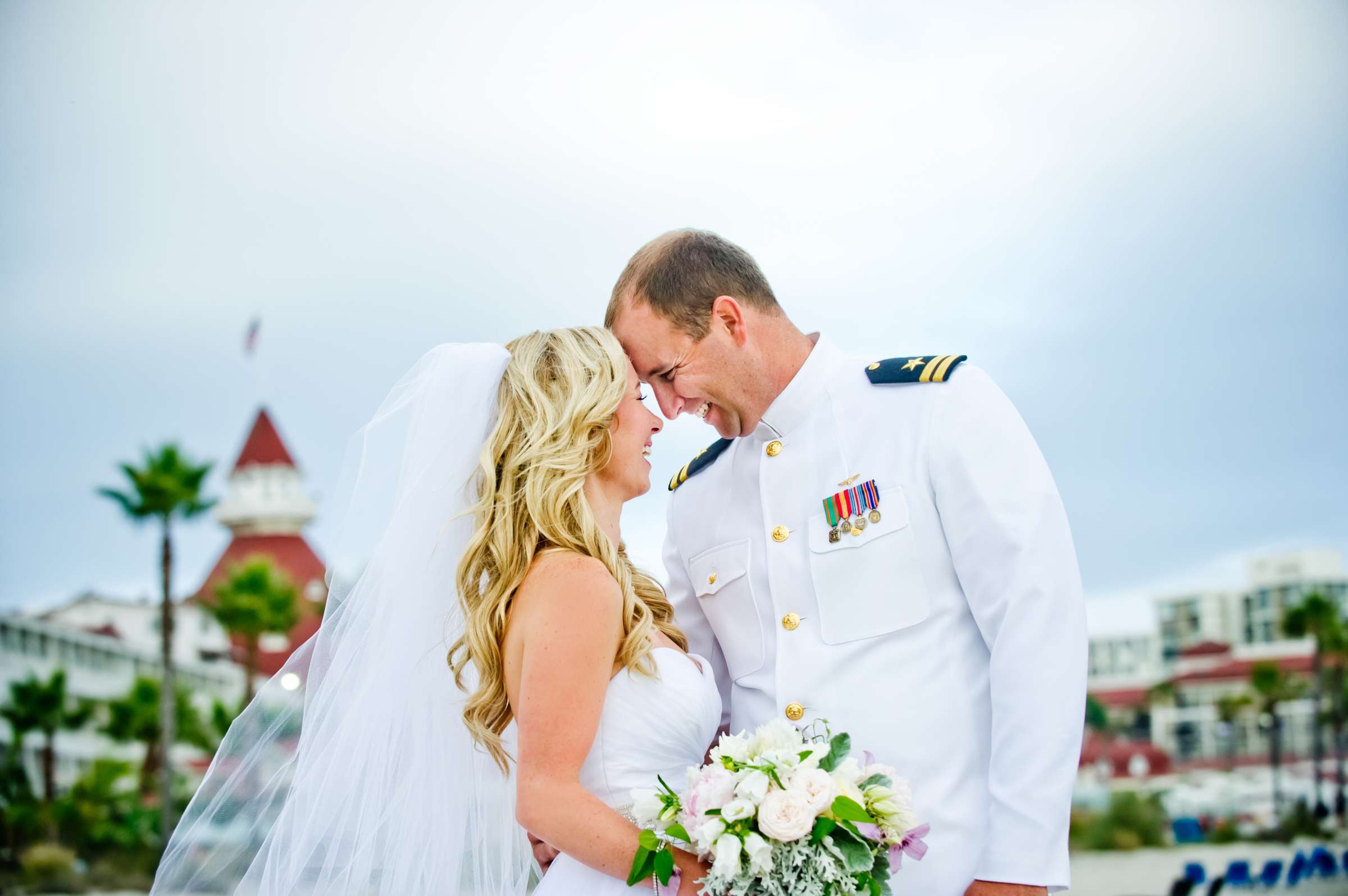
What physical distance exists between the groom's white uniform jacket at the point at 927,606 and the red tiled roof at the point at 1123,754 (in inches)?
1564

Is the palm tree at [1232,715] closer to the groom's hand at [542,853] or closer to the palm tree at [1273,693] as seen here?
the palm tree at [1273,693]

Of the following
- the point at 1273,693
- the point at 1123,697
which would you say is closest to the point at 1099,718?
the point at 1123,697

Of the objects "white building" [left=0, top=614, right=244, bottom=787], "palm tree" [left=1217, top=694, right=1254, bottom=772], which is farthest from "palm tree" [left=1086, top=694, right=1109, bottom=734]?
"white building" [left=0, top=614, right=244, bottom=787]

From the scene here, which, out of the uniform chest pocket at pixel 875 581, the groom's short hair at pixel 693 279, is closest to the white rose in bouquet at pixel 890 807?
the uniform chest pocket at pixel 875 581

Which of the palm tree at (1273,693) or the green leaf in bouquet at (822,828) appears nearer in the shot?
the green leaf in bouquet at (822,828)

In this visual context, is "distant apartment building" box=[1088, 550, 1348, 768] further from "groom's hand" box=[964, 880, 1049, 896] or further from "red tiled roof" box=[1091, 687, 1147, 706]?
"groom's hand" box=[964, 880, 1049, 896]

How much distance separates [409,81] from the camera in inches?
943

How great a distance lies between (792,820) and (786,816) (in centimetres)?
2

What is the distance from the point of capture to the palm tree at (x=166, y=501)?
90.8ft

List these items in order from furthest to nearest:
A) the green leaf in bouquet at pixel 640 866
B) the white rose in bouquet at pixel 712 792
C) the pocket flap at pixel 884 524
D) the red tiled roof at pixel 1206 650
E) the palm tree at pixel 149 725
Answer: the red tiled roof at pixel 1206 650, the palm tree at pixel 149 725, the pocket flap at pixel 884 524, the green leaf in bouquet at pixel 640 866, the white rose in bouquet at pixel 712 792

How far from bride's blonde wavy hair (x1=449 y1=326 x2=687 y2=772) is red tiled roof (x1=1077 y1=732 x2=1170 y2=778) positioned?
39941mm

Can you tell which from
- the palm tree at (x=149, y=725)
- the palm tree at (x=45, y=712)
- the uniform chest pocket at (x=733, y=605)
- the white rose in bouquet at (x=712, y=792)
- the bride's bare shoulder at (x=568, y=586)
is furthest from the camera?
the palm tree at (x=149, y=725)

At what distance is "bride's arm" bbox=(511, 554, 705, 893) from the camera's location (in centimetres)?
247

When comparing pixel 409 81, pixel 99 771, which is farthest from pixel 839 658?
pixel 99 771
